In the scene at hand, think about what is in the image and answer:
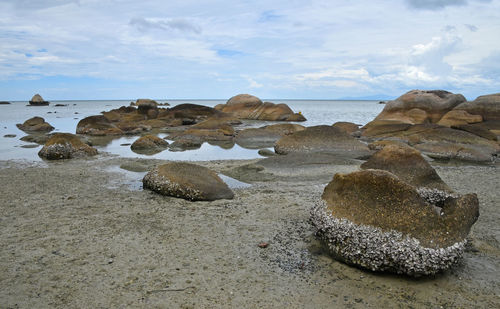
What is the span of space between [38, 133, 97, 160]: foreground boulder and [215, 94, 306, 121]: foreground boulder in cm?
2743

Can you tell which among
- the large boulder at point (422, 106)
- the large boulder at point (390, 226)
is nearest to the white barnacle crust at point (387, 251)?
the large boulder at point (390, 226)

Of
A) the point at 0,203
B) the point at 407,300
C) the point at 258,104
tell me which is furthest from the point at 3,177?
the point at 258,104

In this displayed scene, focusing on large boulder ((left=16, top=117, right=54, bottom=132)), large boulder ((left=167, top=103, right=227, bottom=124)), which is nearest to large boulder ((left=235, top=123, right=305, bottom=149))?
large boulder ((left=167, top=103, right=227, bottom=124))

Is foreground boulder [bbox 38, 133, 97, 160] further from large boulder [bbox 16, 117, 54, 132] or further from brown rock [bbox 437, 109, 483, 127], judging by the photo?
brown rock [bbox 437, 109, 483, 127]

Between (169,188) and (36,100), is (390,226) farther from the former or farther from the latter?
(36,100)

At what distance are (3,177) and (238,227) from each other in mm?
7204

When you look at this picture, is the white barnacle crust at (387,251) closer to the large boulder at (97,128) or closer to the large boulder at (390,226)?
the large boulder at (390,226)

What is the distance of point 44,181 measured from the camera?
30.6 ft

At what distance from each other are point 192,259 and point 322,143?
11.3 m

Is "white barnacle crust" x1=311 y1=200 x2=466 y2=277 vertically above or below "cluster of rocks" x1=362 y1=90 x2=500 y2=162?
below

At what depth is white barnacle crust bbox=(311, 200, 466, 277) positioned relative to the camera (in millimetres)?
4395

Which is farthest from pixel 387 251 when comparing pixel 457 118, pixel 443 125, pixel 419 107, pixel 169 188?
pixel 419 107

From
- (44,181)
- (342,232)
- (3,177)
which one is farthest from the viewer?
(3,177)

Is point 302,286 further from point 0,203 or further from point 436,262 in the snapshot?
point 0,203
